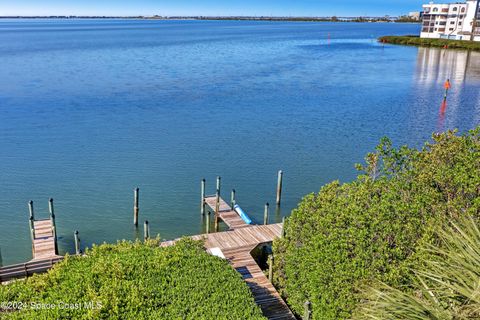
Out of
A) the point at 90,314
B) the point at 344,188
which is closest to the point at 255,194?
the point at 344,188

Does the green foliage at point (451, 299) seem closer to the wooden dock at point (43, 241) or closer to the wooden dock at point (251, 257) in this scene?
the wooden dock at point (251, 257)

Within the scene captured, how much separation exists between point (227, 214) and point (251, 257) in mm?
5247

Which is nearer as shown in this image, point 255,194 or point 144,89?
point 255,194

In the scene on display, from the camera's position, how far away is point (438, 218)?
13.3 meters

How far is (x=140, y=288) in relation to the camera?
1138cm

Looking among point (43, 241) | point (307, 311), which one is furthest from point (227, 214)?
point (307, 311)

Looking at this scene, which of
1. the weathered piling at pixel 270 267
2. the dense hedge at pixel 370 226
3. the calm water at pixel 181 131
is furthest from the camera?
the calm water at pixel 181 131

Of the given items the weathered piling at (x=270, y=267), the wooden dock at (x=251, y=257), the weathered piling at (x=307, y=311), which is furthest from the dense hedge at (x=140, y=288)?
the weathered piling at (x=270, y=267)

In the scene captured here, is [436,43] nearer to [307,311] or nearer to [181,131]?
[181,131]

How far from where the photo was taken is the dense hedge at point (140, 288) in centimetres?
1065

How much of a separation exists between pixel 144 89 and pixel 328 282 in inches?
1905

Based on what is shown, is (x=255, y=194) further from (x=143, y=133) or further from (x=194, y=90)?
(x=194, y=90)

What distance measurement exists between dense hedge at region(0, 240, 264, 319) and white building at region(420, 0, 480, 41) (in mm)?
134675

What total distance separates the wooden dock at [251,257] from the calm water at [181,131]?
12.1 ft
